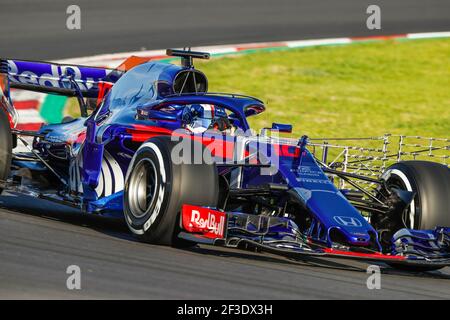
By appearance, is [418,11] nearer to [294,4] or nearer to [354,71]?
[294,4]

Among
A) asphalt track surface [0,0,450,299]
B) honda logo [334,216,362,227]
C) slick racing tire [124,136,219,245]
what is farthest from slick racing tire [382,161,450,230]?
slick racing tire [124,136,219,245]

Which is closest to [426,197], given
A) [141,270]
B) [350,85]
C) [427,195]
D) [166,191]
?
[427,195]

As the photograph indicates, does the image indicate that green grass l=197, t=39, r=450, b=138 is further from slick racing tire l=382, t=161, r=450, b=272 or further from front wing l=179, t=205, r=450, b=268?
front wing l=179, t=205, r=450, b=268

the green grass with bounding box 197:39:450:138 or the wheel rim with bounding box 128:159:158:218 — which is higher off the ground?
the green grass with bounding box 197:39:450:138

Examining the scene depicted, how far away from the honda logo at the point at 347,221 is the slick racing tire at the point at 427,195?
946 millimetres

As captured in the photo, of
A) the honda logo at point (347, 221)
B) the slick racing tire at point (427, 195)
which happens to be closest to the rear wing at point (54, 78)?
the slick racing tire at point (427, 195)

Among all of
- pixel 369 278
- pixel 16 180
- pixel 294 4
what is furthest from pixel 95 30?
pixel 369 278

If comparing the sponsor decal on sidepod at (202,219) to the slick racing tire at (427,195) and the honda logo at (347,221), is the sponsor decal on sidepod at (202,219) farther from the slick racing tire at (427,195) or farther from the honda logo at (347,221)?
the slick racing tire at (427,195)

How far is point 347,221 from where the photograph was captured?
766 cm

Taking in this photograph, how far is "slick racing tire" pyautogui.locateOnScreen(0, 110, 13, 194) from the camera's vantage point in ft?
30.9

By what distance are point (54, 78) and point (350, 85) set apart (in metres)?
7.57

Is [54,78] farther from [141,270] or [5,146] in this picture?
[141,270]

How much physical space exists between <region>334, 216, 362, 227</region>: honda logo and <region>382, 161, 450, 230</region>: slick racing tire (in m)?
0.95

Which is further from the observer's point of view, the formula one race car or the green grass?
the green grass
